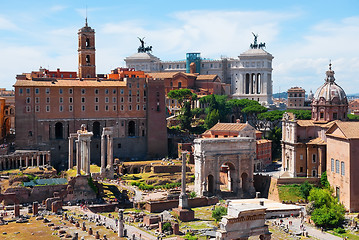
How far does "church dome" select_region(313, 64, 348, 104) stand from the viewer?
7950 cm

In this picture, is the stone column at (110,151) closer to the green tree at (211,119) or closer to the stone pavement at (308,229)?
the green tree at (211,119)

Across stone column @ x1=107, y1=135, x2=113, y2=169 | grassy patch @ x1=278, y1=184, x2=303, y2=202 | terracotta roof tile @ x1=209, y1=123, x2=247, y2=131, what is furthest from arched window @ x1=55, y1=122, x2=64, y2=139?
grassy patch @ x1=278, y1=184, x2=303, y2=202

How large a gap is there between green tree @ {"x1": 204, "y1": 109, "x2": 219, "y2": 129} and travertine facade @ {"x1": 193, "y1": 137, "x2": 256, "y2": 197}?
24.7 metres

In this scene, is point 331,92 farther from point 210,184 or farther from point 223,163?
point 210,184

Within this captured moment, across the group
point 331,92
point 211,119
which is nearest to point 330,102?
point 331,92

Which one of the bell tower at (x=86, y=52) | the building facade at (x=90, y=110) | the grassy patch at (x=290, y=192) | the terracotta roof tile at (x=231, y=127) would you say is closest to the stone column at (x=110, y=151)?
the building facade at (x=90, y=110)

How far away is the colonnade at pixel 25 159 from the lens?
8094 cm

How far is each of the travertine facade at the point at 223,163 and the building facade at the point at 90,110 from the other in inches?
886

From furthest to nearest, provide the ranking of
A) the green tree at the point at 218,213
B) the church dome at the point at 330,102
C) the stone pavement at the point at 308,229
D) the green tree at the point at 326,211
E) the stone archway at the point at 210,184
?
the church dome at the point at 330,102
the stone archway at the point at 210,184
the green tree at the point at 218,213
the green tree at the point at 326,211
the stone pavement at the point at 308,229

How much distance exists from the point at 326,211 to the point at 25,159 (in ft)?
151

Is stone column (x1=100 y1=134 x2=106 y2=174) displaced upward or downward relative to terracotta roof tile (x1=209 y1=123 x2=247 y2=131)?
downward

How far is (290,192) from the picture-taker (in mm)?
72125

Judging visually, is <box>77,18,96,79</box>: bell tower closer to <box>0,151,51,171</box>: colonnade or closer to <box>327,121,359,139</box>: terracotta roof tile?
<box>0,151,51,171</box>: colonnade

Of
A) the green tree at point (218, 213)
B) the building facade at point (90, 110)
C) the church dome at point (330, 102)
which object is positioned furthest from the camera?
the building facade at point (90, 110)
